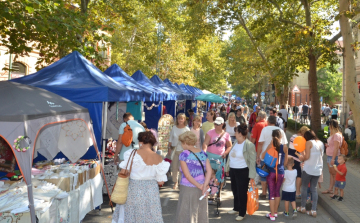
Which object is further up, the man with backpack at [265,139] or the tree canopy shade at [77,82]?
the tree canopy shade at [77,82]

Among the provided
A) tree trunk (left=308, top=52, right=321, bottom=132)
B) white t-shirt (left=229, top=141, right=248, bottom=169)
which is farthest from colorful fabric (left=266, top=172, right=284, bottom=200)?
tree trunk (left=308, top=52, right=321, bottom=132)

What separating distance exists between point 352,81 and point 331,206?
22.0ft

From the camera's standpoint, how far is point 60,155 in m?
7.79

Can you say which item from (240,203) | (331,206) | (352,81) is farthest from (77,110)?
(352,81)

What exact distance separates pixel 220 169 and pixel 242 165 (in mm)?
594

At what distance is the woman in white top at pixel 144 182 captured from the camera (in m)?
4.77

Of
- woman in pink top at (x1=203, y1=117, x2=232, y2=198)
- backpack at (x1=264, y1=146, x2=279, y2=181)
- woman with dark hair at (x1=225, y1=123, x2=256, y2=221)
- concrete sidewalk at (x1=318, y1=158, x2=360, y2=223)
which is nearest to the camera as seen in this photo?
woman with dark hair at (x1=225, y1=123, x2=256, y2=221)

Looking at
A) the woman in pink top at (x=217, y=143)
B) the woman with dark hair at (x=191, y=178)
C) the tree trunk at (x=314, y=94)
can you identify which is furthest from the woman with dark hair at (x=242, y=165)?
the tree trunk at (x=314, y=94)

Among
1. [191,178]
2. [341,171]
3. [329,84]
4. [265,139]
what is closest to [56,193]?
[191,178]

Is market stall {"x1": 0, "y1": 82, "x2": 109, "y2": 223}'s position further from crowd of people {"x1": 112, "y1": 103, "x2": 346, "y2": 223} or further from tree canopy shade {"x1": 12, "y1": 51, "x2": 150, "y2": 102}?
crowd of people {"x1": 112, "y1": 103, "x2": 346, "y2": 223}

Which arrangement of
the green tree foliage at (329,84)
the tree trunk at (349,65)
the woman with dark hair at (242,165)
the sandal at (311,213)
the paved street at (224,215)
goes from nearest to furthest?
1. the woman with dark hair at (242,165)
2. the paved street at (224,215)
3. the sandal at (311,213)
4. the tree trunk at (349,65)
5. the green tree foliage at (329,84)

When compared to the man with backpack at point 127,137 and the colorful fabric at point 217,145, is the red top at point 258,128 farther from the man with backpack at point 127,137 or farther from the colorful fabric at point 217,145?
the man with backpack at point 127,137

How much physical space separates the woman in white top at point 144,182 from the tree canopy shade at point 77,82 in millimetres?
2858

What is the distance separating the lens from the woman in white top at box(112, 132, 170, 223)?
477cm
